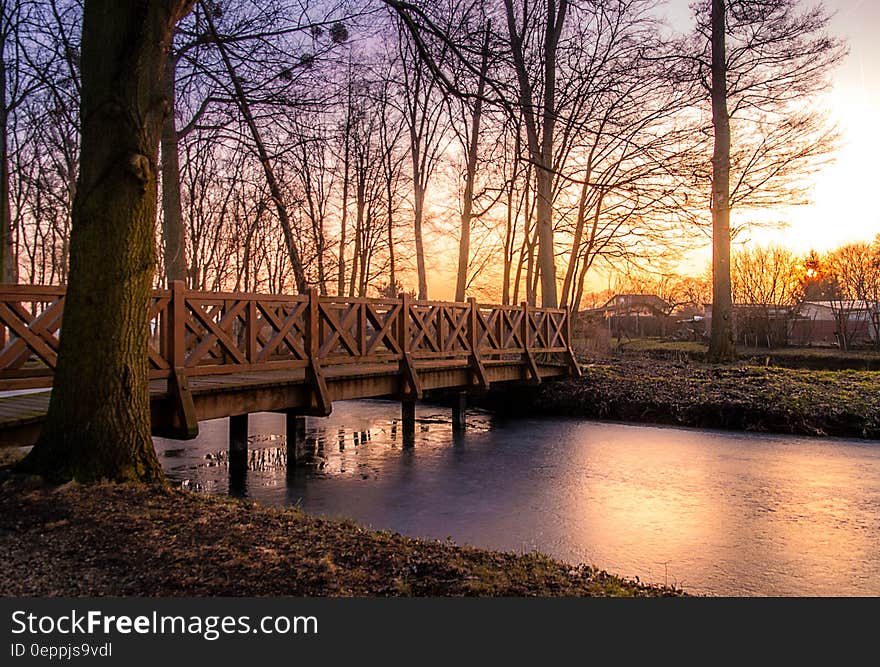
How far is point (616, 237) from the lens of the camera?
2089 centimetres

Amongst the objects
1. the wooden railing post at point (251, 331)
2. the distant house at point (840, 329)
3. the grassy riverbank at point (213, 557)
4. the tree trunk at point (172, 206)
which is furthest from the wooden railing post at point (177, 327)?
the distant house at point (840, 329)

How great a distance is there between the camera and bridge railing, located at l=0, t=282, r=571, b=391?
5.93 metres

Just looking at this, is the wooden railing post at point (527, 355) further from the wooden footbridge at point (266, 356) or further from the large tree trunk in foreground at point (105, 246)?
the large tree trunk in foreground at point (105, 246)

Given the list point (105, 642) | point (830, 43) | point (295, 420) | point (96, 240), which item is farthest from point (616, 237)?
point (105, 642)

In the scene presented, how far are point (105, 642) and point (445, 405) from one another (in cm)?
1486

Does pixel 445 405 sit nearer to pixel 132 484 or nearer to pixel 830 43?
pixel 132 484

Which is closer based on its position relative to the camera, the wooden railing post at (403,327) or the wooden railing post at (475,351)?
the wooden railing post at (403,327)

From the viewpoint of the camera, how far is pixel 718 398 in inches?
524

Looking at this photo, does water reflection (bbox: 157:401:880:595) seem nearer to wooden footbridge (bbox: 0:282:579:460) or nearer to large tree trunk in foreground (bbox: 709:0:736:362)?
wooden footbridge (bbox: 0:282:579:460)

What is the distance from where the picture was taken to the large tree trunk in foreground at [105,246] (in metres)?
5.00

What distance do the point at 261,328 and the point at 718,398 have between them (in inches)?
367

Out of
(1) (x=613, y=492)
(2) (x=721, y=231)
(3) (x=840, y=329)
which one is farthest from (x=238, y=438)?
(3) (x=840, y=329)

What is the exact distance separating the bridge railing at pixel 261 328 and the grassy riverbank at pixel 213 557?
1.68 meters

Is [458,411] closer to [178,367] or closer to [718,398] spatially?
[718,398]
